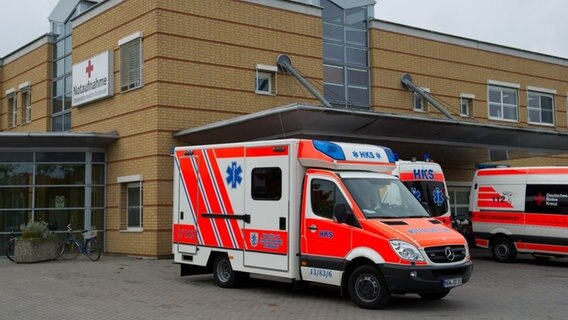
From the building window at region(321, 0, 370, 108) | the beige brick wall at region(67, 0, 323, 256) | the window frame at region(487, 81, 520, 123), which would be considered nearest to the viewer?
the beige brick wall at region(67, 0, 323, 256)

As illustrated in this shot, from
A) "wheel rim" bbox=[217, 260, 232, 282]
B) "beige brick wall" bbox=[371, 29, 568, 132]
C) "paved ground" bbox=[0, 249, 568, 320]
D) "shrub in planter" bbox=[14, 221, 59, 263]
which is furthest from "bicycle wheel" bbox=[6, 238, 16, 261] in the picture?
"beige brick wall" bbox=[371, 29, 568, 132]

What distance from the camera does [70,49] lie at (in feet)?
80.9

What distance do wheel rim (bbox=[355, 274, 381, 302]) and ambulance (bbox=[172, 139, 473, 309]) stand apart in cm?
2

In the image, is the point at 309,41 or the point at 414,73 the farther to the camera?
the point at 414,73

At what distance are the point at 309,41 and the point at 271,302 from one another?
1323 centimetres

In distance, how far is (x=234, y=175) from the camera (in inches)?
498

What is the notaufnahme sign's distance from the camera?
21.2 metres

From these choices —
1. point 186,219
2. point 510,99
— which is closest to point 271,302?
point 186,219

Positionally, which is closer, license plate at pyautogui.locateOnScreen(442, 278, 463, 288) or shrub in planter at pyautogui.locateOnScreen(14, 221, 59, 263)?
license plate at pyautogui.locateOnScreen(442, 278, 463, 288)

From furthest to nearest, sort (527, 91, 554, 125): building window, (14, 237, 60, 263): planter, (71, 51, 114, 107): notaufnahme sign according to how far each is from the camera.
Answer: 1. (527, 91, 554, 125): building window
2. (71, 51, 114, 107): notaufnahme sign
3. (14, 237, 60, 263): planter

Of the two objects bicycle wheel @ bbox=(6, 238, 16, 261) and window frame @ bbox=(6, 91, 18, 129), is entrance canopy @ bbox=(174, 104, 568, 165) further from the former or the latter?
window frame @ bbox=(6, 91, 18, 129)

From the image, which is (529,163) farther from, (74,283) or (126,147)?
(74,283)

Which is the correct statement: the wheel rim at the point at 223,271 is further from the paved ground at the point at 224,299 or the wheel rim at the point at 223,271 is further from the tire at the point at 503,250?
the tire at the point at 503,250

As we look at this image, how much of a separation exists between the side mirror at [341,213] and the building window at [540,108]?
71.4 feet
